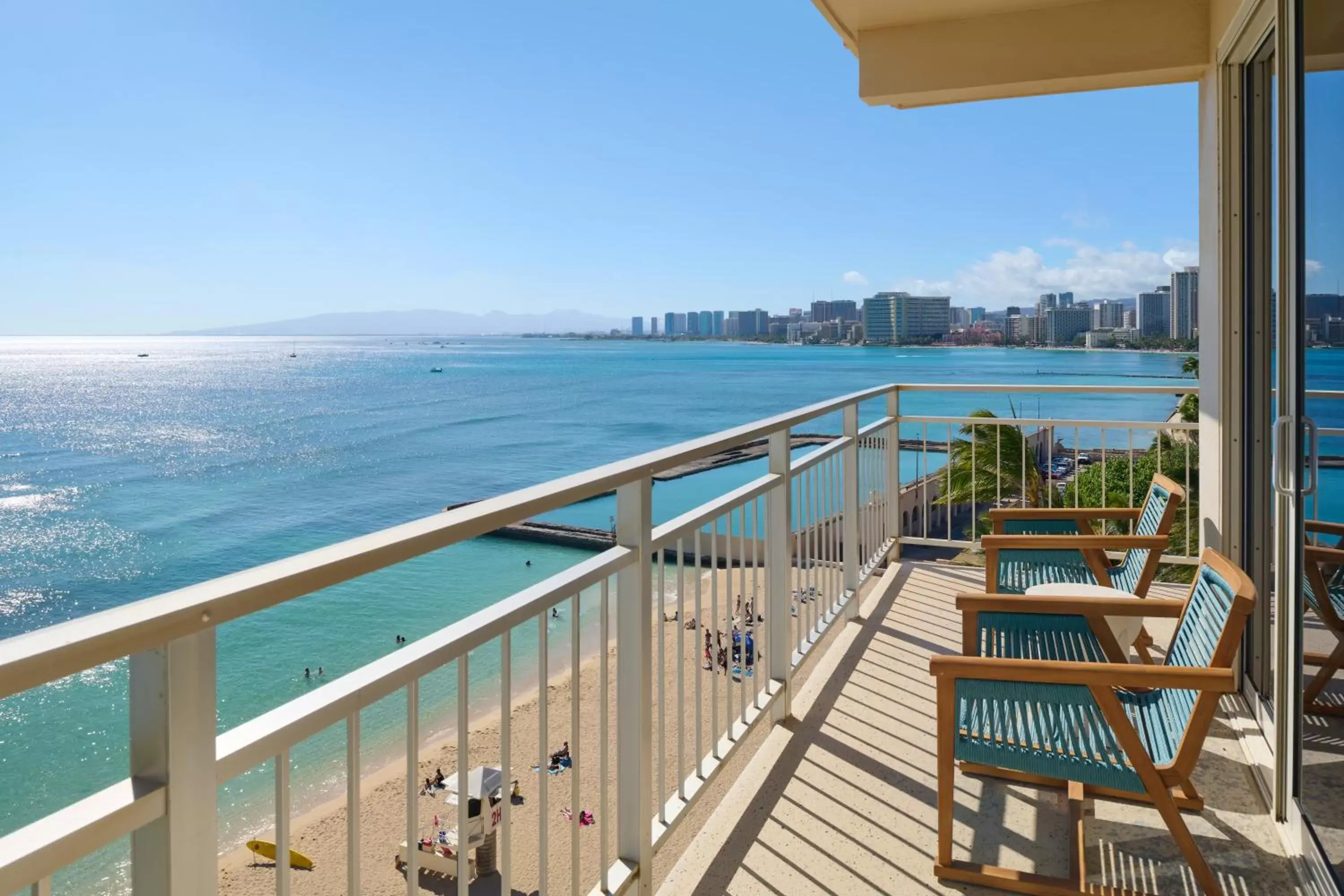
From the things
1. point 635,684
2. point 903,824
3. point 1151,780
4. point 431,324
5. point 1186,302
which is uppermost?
point 431,324

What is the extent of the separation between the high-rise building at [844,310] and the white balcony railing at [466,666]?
61.0 meters

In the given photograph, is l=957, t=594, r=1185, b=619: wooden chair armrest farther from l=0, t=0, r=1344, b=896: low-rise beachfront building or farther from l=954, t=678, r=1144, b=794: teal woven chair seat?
l=954, t=678, r=1144, b=794: teal woven chair seat

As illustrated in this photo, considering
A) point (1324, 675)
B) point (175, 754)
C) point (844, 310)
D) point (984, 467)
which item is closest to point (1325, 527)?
point (1324, 675)

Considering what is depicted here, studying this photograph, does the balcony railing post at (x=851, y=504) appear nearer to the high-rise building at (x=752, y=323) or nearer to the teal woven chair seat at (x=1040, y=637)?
the teal woven chair seat at (x=1040, y=637)

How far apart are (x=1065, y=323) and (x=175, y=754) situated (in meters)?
37.2

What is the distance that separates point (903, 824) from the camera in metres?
2.52

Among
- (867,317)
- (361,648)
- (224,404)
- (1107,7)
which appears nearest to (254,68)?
(224,404)

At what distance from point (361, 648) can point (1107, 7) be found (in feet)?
69.7

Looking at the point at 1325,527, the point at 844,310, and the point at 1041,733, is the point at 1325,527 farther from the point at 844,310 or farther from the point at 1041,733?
the point at 844,310

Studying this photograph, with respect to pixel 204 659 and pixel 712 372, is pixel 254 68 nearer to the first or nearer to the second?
pixel 712 372

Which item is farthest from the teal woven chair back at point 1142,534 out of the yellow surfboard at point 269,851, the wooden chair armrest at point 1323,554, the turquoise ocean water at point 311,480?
the yellow surfboard at point 269,851

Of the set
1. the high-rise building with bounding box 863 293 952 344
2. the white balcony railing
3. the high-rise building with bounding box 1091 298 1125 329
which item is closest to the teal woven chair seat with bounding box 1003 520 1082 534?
the white balcony railing

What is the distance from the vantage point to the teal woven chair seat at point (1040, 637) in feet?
8.55

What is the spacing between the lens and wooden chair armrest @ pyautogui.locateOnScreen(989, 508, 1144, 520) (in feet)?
12.6
